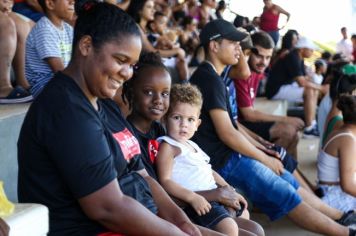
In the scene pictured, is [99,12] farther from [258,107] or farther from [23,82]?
[258,107]

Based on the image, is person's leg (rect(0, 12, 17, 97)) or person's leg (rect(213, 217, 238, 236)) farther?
person's leg (rect(0, 12, 17, 97))

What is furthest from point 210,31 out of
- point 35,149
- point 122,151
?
point 35,149

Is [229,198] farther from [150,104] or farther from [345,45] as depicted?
[345,45]

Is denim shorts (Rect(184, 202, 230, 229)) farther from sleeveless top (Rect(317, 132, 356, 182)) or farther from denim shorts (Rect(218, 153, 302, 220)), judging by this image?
sleeveless top (Rect(317, 132, 356, 182))

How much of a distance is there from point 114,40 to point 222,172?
2.19 meters

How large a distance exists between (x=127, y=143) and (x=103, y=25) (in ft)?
1.77

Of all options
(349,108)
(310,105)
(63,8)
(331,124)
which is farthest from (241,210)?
(310,105)

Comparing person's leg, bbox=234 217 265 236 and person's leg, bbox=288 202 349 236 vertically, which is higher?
person's leg, bbox=234 217 265 236

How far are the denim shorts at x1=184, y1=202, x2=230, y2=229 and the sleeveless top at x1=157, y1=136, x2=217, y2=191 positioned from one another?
0.19 m

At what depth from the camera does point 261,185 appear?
4348mm

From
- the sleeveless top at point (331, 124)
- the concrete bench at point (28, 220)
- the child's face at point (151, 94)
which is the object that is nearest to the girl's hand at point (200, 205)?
the child's face at point (151, 94)

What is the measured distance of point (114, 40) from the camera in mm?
2381

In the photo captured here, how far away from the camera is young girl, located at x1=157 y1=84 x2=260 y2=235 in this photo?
3.22 metres

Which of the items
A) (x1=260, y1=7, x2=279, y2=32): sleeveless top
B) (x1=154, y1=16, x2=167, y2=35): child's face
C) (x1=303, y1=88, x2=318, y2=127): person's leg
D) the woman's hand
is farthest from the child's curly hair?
(x1=260, y1=7, x2=279, y2=32): sleeveless top
